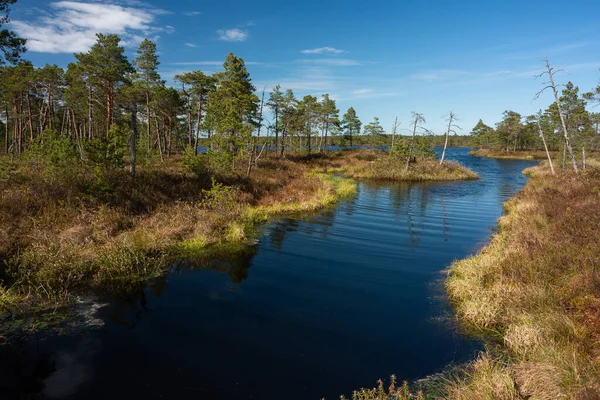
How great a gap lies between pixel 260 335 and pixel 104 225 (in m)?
8.47

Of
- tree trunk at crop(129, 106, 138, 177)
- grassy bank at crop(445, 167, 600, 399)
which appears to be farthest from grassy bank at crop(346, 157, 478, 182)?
tree trunk at crop(129, 106, 138, 177)

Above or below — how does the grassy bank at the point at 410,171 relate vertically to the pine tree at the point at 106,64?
below

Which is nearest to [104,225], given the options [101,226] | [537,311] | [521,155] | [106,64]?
[101,226]

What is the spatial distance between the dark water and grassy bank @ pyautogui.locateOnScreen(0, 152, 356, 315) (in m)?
1.44

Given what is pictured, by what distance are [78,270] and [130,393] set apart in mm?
5647

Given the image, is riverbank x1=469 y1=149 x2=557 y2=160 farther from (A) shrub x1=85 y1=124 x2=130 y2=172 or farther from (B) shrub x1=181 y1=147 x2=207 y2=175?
(A) shrub x1=85 y1=124 x2=130 y2=172

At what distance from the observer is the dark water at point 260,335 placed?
19.1 feet

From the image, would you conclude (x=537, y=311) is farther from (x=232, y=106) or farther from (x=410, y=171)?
(x=410, y=171)

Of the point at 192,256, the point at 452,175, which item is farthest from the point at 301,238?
the point at 452,175

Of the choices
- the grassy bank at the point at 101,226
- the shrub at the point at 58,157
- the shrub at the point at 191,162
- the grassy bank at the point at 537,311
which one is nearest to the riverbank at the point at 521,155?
the grassy bank at the point at 537,311

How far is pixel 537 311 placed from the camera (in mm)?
7141

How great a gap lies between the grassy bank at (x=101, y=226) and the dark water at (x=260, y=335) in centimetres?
144

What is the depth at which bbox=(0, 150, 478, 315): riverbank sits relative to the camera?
9062 mm

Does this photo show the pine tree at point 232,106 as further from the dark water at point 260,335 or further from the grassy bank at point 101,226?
the dark water at point 260,335
